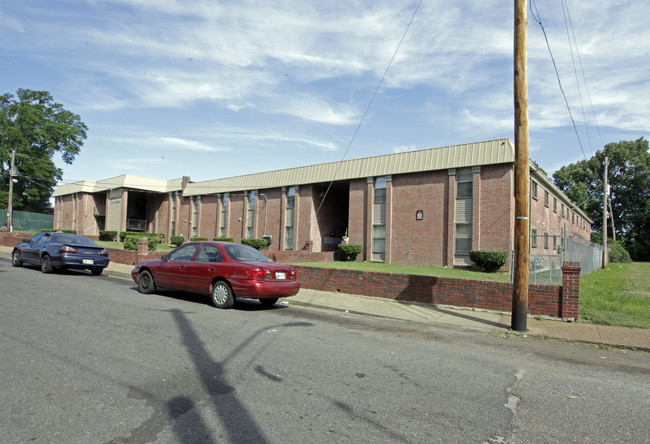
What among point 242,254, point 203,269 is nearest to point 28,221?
point 203,269

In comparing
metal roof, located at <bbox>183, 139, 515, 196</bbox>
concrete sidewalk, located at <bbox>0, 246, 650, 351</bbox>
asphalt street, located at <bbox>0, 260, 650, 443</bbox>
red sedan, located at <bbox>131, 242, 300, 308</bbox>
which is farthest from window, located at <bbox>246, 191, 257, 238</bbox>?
asphalt street, located at <bbox>0, 260, 650, 443</bbox>

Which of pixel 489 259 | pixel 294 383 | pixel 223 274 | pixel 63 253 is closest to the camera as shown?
pixel 294 383

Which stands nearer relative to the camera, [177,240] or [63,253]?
[63,253]

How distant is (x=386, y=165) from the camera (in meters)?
24.0

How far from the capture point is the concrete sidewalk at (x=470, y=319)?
7543mm

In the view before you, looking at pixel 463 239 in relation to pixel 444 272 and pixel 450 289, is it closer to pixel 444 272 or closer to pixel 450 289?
pixel 444 272

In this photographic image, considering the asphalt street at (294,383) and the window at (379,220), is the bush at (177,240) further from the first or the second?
the asphalt street at (294,383)

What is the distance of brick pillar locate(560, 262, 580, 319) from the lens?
8.93 m

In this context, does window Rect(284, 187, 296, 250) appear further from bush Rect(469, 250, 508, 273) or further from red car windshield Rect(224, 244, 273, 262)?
red car windshield Rect(224, 244, 273, 262)

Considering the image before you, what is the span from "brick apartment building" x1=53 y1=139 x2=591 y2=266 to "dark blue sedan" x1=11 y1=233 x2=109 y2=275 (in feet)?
47.5

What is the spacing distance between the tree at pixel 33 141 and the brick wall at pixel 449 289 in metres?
59.2

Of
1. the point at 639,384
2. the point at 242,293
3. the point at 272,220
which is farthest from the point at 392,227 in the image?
the point at 639,384

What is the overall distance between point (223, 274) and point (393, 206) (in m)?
15.9

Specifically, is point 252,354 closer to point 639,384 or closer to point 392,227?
point 639,384
